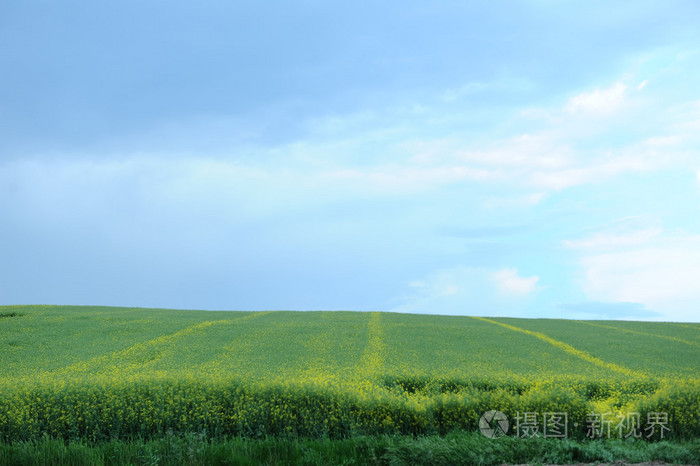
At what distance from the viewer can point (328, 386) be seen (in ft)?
32.1

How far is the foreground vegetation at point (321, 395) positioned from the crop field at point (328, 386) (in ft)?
0.09

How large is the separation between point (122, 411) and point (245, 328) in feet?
28.2

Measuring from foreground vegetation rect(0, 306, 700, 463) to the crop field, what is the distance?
1.1 inches

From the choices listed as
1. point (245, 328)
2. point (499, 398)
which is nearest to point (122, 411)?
point (499, 398)

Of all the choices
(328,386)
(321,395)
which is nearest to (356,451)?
(321,395)

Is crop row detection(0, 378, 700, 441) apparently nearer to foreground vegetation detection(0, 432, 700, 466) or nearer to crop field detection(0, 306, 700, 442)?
crop field detection(0, 306, 700, 442)

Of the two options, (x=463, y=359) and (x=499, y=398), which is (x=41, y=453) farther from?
(x=463, y=359)

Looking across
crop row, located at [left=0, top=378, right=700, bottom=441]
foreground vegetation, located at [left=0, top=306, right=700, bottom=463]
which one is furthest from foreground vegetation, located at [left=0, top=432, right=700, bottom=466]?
crop row, located at [left=0, top=378, right=700, bottom=441]

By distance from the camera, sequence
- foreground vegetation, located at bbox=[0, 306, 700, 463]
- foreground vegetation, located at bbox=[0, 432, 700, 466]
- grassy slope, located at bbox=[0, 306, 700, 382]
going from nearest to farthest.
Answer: foreground vegetation, located at bbox=[0, 432, 700, 466] < foreground vegetation, located at bbox=[0, 306, 700, 463] < grassy slope, located at bbox=[0, 306, 700, 382]

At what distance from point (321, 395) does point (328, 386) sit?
1.54 ft

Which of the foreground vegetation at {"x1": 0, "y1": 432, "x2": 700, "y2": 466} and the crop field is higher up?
the crop field

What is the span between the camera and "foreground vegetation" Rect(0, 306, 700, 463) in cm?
916

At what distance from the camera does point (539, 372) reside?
12.6 metres

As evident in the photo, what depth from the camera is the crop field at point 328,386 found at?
9.24 metres
